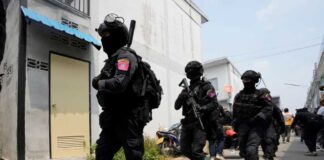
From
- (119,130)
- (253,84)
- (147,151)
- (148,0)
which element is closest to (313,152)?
(147,151)

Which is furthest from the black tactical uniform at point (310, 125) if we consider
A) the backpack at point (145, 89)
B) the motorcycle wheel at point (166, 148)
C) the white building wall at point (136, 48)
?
the backpack at point (145, 89)

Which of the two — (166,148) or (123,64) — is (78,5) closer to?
(166,148)

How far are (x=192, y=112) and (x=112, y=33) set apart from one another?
87.7 inches

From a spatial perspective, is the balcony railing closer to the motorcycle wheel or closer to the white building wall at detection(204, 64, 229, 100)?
the motorcycle wheel

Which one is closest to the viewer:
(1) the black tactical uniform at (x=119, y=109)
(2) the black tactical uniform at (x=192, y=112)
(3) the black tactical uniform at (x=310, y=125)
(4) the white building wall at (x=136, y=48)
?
(1) the black tactical uniform at (x=119, y=109)

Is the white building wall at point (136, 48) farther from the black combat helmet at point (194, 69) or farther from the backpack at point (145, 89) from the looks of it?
the backpack at point (145, 89)

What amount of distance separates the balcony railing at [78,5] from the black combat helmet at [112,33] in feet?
17.1

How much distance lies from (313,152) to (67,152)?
7.04 m

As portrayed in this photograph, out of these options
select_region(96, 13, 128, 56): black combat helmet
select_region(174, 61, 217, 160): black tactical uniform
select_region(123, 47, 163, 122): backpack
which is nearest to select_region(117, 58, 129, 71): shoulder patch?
select_region(123, 47, 163, 122): backpack

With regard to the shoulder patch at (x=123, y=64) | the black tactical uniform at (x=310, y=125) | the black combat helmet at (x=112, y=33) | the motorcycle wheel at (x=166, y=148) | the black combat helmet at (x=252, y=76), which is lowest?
the motorcycle wheel at (x=166, y=148)

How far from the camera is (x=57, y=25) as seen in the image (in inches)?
324

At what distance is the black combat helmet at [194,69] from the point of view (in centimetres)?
597

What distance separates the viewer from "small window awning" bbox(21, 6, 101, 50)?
772 cm

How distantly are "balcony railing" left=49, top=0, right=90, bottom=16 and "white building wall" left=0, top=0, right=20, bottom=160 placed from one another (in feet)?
3.91
